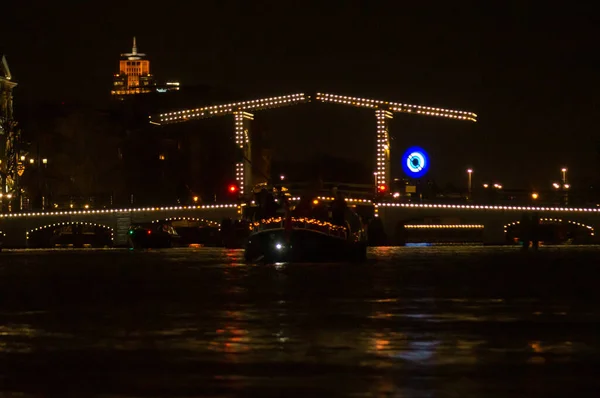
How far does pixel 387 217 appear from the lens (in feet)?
295

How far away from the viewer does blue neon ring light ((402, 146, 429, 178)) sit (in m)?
76.7

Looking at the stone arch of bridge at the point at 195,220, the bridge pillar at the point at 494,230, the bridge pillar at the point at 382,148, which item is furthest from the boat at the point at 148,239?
the bridge pillar at the point at 494,230

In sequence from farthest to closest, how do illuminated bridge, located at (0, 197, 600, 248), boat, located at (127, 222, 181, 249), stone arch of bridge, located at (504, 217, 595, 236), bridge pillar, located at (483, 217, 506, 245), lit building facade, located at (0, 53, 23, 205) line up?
bridge pillar, located at (483, 217, 506, 245), lit building facade, located at (0, 53, 23, 205), stone arch of bridge, located at (504, 217, 595, 236), illuminated bridge, located at (0, 197, 600, 248), boat, located at (127, 222, 181, 249)

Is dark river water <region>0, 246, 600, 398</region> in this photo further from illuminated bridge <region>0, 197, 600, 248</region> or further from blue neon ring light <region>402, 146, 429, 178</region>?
illuminated bridge <region>0, 197, 600, 248</region>

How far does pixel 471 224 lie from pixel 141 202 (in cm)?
2882

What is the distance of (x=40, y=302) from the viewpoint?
688 inches

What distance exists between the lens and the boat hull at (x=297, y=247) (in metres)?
34.7

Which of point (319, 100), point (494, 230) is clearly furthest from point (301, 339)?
point (494, 230)

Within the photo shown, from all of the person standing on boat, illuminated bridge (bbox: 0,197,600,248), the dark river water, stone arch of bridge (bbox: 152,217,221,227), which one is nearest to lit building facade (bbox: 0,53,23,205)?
illuminated bridge (bbox: 0,197,600,248)

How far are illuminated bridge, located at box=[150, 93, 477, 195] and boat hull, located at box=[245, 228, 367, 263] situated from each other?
1785 inches

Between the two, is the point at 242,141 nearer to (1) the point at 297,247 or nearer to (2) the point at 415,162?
(2) the point at 415,162

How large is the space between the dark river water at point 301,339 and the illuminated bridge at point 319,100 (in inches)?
2311

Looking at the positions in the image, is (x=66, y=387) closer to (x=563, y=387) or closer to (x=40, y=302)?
(x=563, y=387)

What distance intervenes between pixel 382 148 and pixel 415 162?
185 inches
